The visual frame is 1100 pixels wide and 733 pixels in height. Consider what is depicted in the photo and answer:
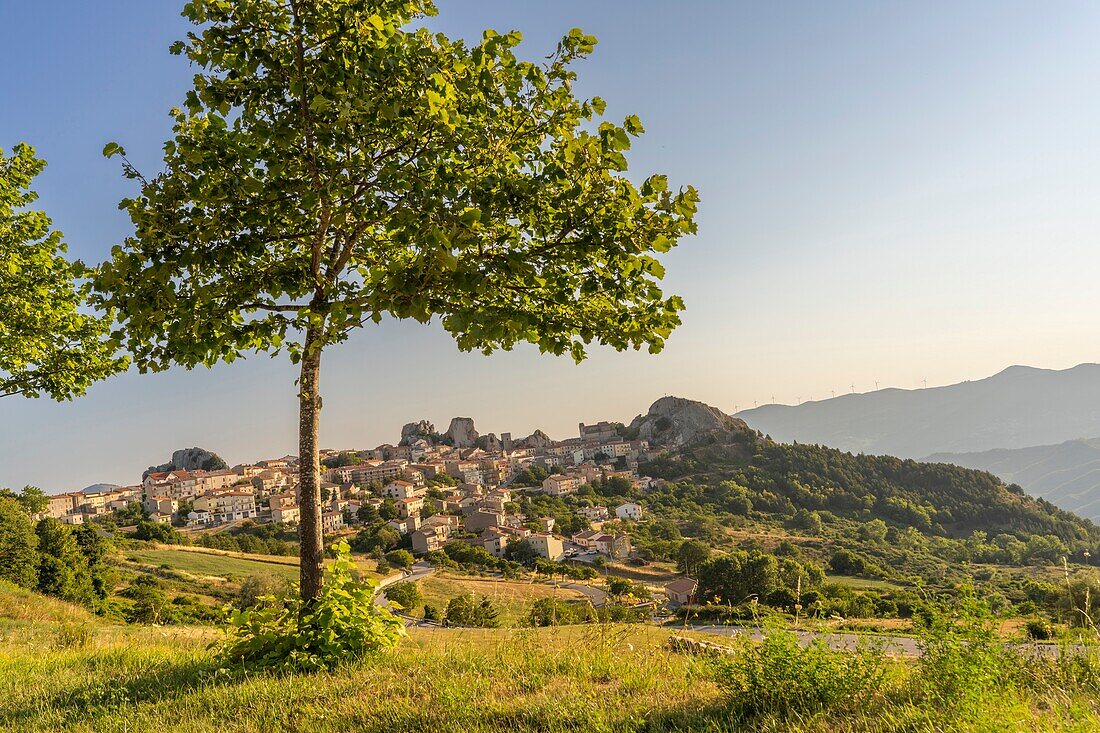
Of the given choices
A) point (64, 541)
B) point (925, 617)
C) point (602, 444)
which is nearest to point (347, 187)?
point (925, 617)

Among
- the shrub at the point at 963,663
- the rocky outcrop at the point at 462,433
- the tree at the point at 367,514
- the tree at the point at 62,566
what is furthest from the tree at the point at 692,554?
the rocky outcrop at the point at 462,433

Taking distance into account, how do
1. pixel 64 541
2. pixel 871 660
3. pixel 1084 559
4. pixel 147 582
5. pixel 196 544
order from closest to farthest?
pixel 871 660 → pixel 64 541 → pixel 147 582 → pixel 196 544 → pixel 1084 559

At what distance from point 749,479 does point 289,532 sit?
84151 mm

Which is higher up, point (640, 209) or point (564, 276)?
point (640, 209)

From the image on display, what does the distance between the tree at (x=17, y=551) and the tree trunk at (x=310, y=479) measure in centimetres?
3382

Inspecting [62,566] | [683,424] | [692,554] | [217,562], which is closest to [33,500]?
[217,562]

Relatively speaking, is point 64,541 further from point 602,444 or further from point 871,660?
point 602,444

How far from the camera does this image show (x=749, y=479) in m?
118

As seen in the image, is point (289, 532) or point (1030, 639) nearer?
point (1030, 639)

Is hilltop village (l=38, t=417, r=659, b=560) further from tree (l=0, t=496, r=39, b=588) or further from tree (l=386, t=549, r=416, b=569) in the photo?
tree (l=0, t=496, r=39, b=588)

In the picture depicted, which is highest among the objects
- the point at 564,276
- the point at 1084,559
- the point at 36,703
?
the point at 564,276

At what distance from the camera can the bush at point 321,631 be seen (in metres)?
5.38

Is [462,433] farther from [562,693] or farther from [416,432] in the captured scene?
[562,693]

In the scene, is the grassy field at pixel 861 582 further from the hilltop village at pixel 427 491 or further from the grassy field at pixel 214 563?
the grassy field at pixel 214 563
